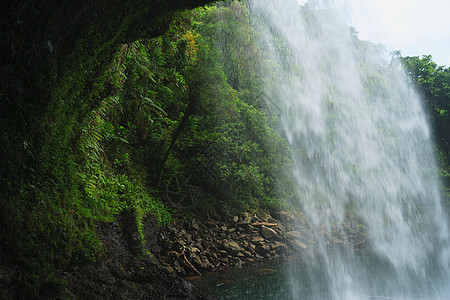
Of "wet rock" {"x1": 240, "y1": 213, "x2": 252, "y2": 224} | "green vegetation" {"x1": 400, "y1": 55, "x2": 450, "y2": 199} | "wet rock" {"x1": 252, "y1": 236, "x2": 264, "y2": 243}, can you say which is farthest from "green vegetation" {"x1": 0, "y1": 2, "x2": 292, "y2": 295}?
"green vegetation" {"x1": 400, "y1": 55, "x2": 450, "y2": 199}

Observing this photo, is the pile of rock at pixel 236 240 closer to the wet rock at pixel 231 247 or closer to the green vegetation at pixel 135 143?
the wet rock at pixel 231 247

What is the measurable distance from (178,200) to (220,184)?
2506 millimetres

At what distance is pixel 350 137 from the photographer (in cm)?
2080

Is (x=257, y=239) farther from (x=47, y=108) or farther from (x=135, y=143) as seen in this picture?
(x=47, y=108)

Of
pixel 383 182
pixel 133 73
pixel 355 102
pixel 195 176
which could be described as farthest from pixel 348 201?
pixel 133 73

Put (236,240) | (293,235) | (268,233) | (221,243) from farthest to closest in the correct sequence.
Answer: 1. (293,235)
2. (268,233)
3. (236,240)
4. (221,243)

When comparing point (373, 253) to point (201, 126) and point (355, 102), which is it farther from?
point (355, 102)

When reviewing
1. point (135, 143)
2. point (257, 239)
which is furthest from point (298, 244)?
point (135, 143)

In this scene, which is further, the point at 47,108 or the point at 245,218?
the point at 245,218

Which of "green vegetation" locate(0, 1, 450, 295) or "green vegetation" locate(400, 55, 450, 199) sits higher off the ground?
"green vegetation" locate(400, 55, 450, 199)

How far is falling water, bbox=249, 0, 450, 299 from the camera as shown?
17.1m

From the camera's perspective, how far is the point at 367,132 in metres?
21.7

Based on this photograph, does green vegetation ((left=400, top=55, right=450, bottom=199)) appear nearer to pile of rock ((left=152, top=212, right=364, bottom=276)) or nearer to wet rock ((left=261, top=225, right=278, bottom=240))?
pile of rock ((left=152, top=212, right=364, bottom=276))

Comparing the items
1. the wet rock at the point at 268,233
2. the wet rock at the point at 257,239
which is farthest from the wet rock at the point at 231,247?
the wet rock at the point at 268,233
